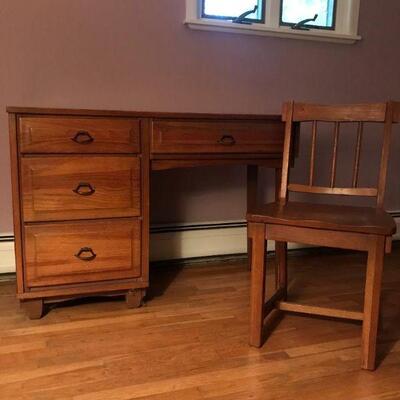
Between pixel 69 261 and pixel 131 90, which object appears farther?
pixel 131 90

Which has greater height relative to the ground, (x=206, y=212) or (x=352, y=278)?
(x=206, y=212)

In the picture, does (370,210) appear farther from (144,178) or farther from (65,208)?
(65,208)

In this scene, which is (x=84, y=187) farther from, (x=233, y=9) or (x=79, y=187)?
(x=233, y=9)

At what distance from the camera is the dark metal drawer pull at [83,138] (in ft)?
5.29

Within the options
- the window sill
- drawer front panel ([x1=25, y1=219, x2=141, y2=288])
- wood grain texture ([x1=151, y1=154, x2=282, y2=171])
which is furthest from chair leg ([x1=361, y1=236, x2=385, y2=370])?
the window sill

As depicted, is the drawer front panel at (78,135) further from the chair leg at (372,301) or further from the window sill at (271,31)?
the chair leg at (372,301)

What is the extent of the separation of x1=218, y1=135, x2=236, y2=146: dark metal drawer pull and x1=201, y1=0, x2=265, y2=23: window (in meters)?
0.78

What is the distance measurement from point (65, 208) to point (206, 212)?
894 millimetres

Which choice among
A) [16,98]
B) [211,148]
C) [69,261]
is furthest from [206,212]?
[16,98]

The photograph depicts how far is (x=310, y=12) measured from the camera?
97.0 inches

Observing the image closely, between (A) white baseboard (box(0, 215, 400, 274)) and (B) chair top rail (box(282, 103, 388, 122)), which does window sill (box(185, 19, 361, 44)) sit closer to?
(B) chair top rail (box(282, 103, 388, 122))

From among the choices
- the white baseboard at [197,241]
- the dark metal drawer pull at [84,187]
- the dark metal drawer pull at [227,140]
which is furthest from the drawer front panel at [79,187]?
the white baseboard at [197,241]

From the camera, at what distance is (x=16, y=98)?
6.52ft

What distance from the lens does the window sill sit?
2178mm
